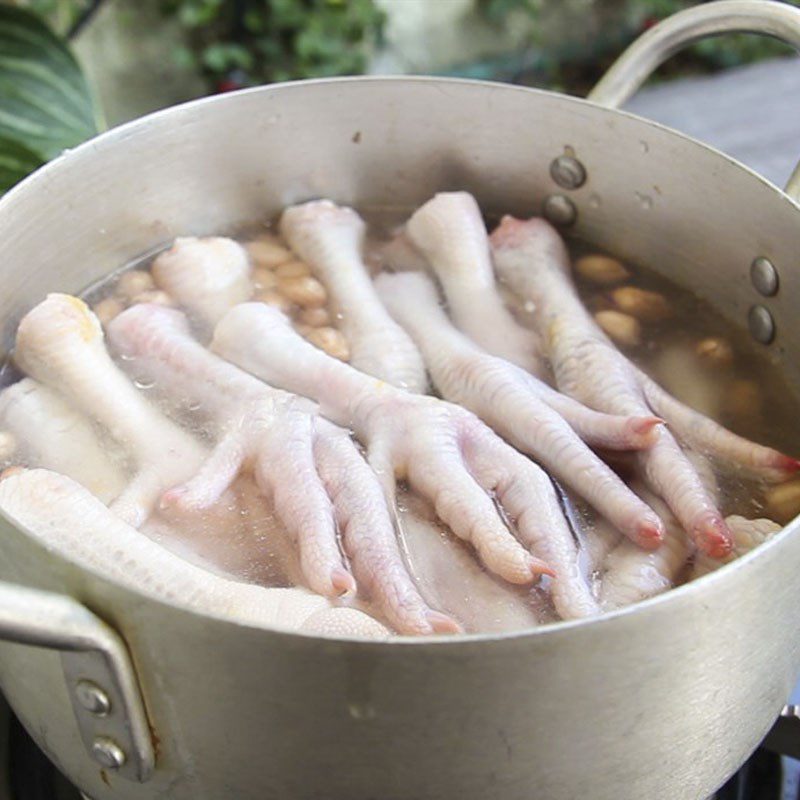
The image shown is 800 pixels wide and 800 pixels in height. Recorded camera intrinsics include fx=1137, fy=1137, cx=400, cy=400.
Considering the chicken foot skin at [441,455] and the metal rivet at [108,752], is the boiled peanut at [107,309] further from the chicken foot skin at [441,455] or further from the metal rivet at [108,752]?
the metal rivet at [108,752]

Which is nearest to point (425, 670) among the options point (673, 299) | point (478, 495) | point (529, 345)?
point (478, 495)

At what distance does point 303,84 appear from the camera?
3.62ft

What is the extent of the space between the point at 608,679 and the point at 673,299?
2.00 ft

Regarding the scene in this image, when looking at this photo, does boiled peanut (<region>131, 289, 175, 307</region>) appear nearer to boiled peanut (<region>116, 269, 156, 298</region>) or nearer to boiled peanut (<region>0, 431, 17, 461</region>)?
boiled peanut (<region>116, 269, 156, 298</region>)

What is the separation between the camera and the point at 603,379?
3.03ft

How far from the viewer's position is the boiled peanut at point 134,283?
3.55 ft

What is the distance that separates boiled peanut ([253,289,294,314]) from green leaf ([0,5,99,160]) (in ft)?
2.06

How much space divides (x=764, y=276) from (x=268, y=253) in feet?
1.53

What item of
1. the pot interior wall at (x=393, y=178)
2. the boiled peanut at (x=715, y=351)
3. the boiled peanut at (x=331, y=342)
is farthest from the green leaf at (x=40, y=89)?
the boiled peanut at (x=715, y=351)

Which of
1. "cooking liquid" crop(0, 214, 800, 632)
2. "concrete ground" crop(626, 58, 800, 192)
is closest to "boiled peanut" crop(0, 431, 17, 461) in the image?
"cooking liquid" crop(0, 214, 800, 632)

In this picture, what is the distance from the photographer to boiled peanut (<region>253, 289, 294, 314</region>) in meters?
1.05

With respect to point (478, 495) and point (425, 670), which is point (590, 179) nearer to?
point (478, 495)

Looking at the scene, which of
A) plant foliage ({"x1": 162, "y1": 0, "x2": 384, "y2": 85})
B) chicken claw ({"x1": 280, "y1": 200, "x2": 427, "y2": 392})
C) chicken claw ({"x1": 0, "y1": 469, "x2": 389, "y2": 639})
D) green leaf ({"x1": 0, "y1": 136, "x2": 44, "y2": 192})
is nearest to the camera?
chicken claw ({"x1": 0, "y1": 469, "x2": 389, "y2": 639})

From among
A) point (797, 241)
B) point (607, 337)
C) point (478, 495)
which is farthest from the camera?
point (607, 337)
